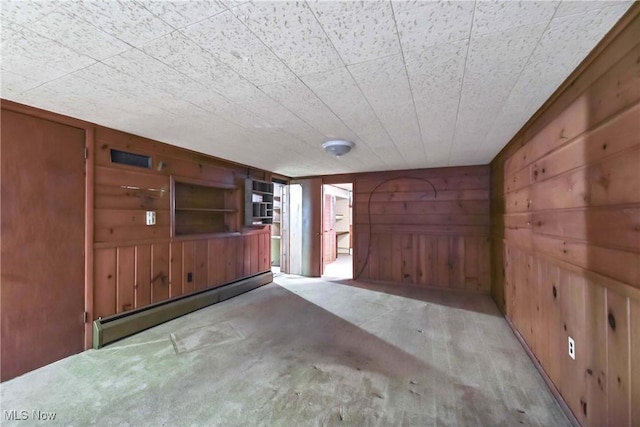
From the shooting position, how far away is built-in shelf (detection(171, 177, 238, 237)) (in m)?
3.48

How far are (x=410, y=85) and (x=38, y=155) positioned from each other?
287 cm

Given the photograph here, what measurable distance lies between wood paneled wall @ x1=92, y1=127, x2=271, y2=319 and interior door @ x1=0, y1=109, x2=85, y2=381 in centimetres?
18

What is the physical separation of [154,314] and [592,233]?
12.2 feet

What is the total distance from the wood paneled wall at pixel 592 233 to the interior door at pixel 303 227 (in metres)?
3.60

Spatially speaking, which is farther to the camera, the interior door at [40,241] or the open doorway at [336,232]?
the open doorway at [336,232]

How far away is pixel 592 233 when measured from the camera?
1.36 meters

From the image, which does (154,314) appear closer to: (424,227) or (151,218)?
(151,218)

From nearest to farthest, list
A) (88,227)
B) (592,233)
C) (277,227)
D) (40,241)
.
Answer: (592,233) < (40,241) < (88,227) < (277,227)

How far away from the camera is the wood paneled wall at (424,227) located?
423cm

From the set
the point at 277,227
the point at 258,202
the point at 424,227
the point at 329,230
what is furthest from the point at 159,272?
the point at 329,230

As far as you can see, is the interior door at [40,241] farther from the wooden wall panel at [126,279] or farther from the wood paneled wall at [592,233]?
the wood paneled wall at [592,233]

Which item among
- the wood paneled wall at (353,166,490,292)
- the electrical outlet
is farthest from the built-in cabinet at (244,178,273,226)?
the electrical outlet

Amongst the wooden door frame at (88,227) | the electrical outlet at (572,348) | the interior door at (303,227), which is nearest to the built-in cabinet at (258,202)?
the interior door at (303,227)

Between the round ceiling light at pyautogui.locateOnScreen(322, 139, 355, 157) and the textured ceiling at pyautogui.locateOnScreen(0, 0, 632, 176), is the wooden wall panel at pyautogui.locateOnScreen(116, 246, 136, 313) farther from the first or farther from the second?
the round ceiling light at pyautogui.locateOnScreen(322, 139, 355, 157)
